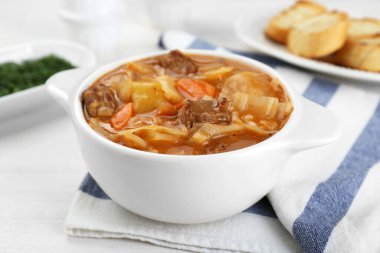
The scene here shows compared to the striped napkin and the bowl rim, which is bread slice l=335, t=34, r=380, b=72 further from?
the bowl rim

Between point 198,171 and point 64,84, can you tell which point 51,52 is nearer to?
point 64,84

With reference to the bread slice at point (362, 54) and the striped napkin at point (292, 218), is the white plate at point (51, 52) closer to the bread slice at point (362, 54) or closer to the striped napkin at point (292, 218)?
the striped napkin at point (292, 218)

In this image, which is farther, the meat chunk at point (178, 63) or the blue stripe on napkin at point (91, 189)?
the meat chunk at point (178, 63)

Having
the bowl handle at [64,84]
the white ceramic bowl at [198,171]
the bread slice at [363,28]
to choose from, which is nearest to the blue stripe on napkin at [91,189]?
the white ceramic bowl at [198,171]

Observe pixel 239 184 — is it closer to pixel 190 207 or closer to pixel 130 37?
pixel 190 207

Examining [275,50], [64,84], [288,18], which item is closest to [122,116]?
[64,84]

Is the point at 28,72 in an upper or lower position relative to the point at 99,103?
lower
